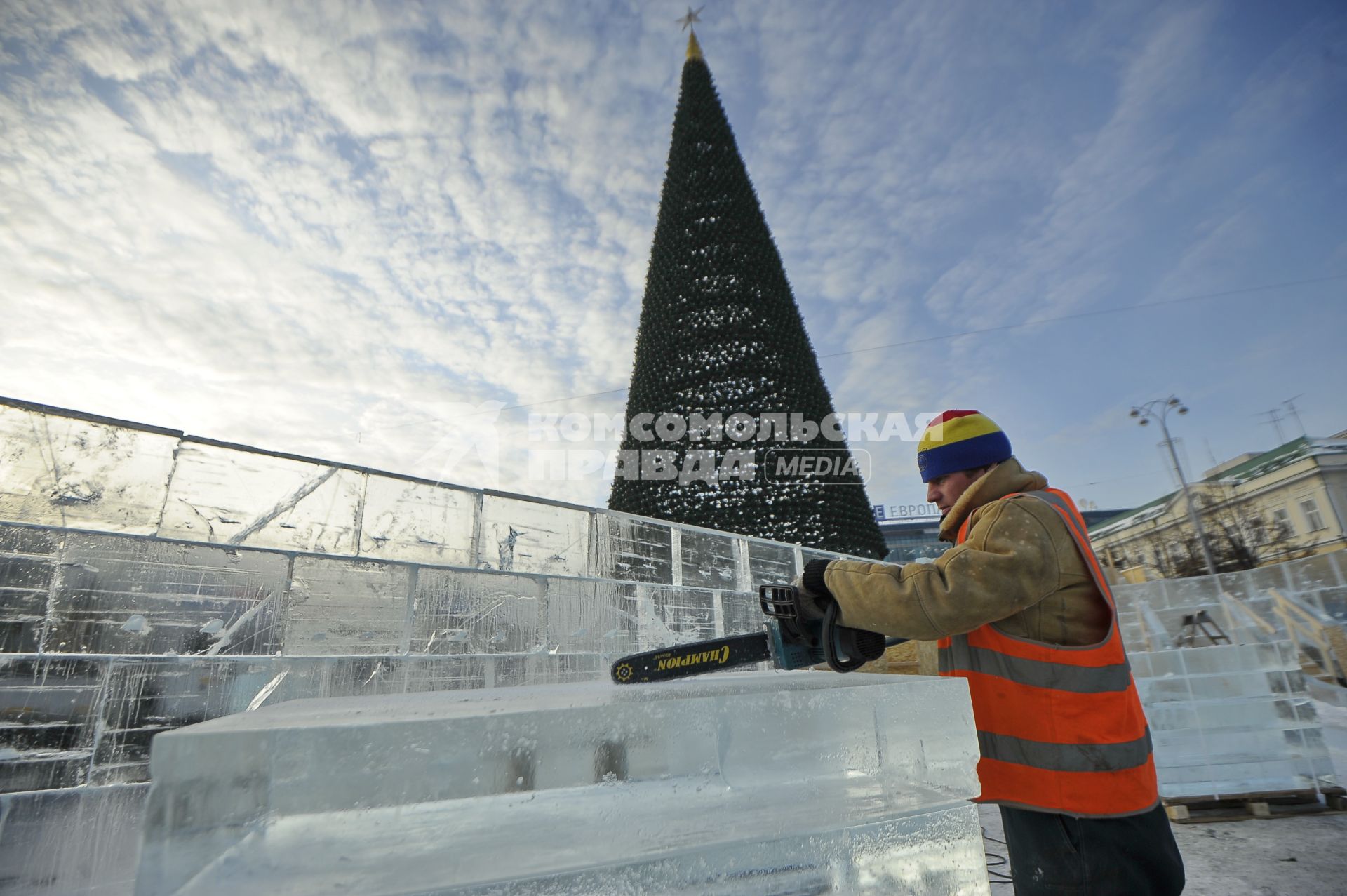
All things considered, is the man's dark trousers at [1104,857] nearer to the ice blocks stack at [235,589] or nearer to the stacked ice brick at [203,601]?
the stacked ice brick at [203,601]

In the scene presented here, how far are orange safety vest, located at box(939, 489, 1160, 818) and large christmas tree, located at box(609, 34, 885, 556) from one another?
5358mm

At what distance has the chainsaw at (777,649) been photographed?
163 centimetres

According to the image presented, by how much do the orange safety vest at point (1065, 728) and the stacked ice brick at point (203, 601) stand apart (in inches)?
85.3

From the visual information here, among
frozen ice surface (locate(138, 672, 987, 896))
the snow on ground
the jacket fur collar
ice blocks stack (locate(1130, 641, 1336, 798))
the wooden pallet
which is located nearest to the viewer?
frozen ice surface (locate(138, 672, 987, 896))

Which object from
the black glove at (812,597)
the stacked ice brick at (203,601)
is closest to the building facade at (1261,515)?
the stacked ice brick at (203,601)

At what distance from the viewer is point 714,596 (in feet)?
16.0

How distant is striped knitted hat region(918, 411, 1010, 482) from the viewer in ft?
6.52

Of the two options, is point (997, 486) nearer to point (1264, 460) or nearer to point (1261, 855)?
point (1261, 855)

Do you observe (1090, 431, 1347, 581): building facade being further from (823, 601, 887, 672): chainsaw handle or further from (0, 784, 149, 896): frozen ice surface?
(0, 784, 149, 896): frozen ice surface

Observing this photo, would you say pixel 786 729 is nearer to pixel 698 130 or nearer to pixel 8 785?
pixel 8 785

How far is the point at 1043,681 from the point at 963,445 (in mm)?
723

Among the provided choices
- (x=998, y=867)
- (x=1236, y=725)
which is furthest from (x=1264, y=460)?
(x=998, y=867)

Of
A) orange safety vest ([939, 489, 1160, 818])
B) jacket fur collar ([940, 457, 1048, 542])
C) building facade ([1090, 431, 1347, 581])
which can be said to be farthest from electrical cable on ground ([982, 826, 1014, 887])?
building facade ([1090, 431, 1347, 581])

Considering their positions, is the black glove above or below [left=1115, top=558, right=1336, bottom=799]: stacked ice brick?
above
